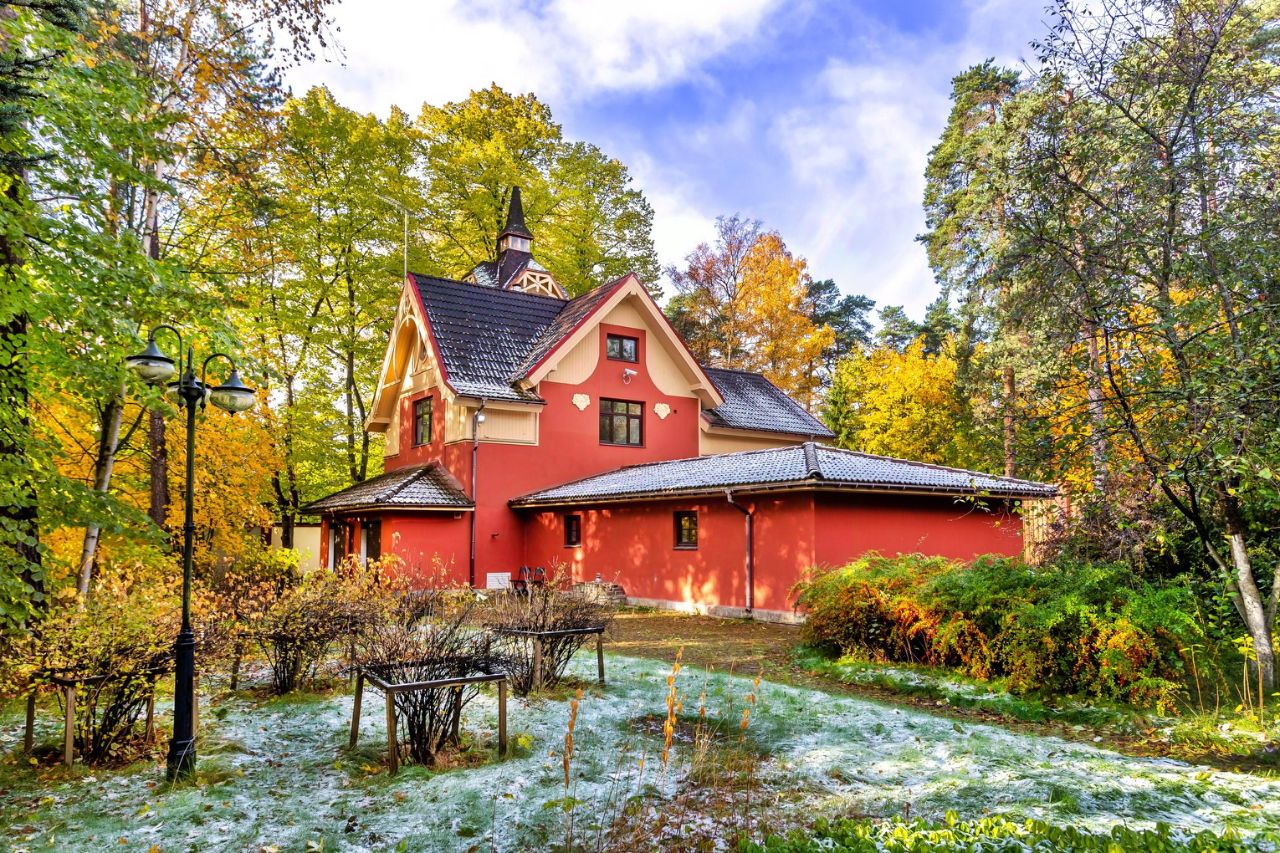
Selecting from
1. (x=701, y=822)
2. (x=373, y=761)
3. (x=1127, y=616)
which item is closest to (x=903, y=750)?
(x=701, y=822)

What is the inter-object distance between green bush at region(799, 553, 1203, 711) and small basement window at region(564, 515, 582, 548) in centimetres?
931

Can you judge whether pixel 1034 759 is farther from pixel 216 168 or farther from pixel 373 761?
pixel 216 168

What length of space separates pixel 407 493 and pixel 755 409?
12248 millimetres

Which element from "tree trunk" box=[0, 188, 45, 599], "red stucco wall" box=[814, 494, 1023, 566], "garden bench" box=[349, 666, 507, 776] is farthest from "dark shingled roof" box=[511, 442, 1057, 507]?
"tree trunk" box=[0, 188, 45, 599]

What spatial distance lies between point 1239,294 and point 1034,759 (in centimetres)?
418

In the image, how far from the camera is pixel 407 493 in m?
18.2

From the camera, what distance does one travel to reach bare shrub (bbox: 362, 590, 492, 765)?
5.75 metres

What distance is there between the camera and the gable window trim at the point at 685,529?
53.6 feet

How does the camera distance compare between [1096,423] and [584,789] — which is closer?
[584,789]

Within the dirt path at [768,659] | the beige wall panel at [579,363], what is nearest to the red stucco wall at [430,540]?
the beige wall panel at [579,363]

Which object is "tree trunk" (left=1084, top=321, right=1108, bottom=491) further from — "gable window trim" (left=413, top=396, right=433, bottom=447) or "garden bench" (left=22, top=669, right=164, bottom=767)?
"gable window trim" (left=413, top=396, right=433, bottom=447)

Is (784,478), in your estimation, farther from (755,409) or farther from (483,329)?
(755,409)

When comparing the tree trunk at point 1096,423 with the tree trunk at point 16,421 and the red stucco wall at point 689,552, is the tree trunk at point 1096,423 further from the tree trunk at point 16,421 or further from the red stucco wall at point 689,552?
the tree trunk at point 16,421

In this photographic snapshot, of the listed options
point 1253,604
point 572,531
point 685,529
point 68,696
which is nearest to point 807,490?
point 685,529
